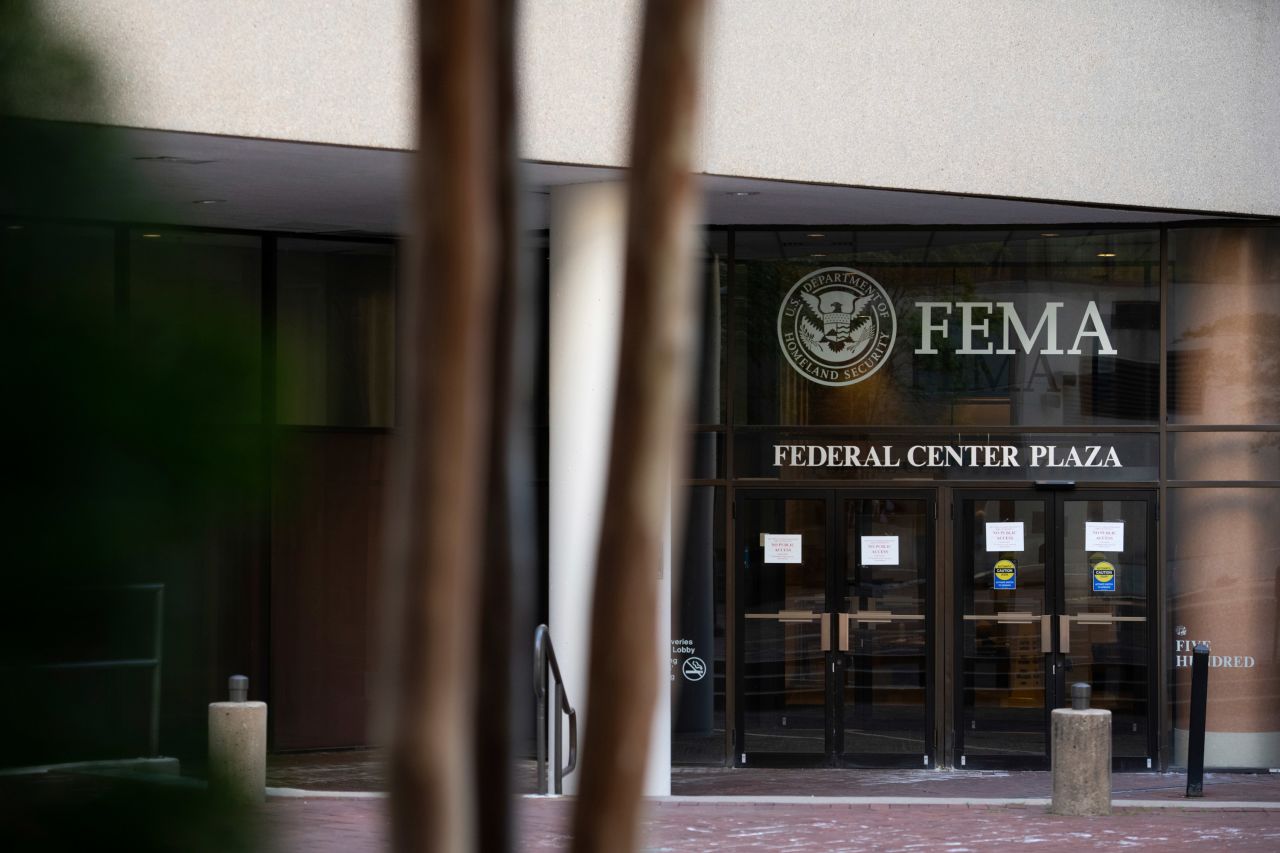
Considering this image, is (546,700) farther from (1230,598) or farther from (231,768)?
(231,768)

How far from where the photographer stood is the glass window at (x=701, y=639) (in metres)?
14.8

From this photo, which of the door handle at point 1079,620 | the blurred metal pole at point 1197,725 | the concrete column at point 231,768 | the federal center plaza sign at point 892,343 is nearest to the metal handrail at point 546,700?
the federal center plaza sign at point 892,343

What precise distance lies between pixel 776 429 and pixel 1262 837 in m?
5.44

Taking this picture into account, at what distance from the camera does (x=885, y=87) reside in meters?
13.1

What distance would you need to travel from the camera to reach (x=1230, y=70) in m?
14.3

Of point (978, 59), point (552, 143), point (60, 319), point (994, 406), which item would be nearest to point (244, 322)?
point (60, 319)

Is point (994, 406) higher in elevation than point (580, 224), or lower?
lower

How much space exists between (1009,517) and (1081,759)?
3302 mm

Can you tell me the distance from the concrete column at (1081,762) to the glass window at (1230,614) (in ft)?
10.4

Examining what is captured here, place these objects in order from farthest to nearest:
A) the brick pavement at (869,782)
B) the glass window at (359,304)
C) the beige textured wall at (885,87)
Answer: the glass window at (359,304) → the brick pavement at (869,782) → the beige textured wall at (885,87)

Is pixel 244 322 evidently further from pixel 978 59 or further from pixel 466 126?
pixel 978 59

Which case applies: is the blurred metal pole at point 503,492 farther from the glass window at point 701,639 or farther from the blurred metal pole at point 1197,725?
the glass window at point 701,639

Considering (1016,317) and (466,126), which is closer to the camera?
(466,126)

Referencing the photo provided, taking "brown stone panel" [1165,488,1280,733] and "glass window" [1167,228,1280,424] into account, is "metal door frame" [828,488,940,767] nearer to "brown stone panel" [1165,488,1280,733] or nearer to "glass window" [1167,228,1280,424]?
"brown stone panel" [1165,488,1280,733]
